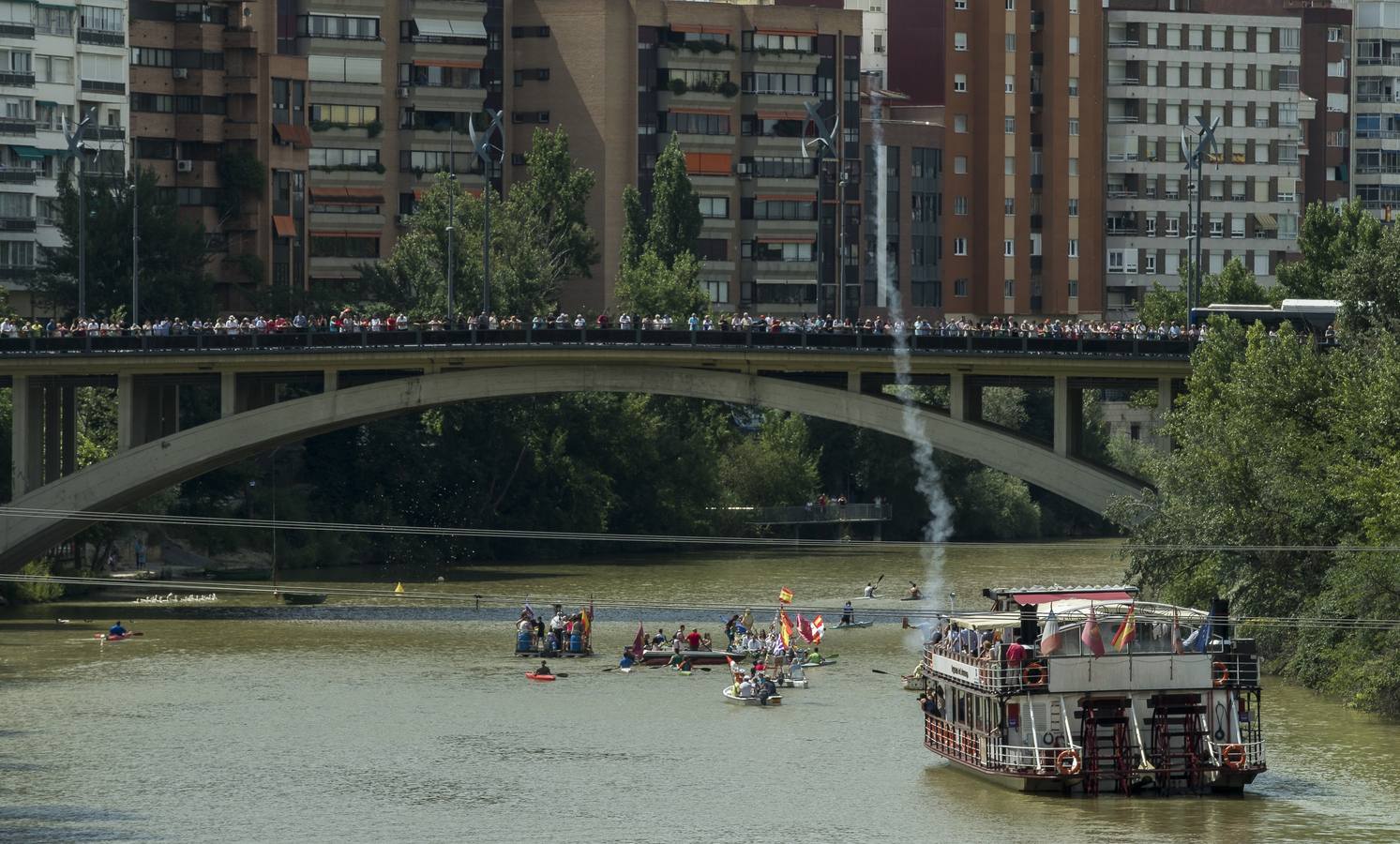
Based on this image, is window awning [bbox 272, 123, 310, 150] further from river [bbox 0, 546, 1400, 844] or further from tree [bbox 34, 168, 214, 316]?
river [bbox 0, 546, 1400, 844]

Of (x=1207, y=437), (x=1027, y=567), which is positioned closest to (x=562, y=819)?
(x=1207, y=437)

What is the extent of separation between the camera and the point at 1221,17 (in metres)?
196

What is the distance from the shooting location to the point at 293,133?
16062 cm

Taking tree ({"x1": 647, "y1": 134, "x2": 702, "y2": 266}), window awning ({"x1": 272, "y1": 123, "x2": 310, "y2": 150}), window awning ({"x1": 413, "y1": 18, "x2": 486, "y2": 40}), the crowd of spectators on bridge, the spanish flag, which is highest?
window awning ({"x1": 413, "y1": 18, "x2": 486, "y2": 40})

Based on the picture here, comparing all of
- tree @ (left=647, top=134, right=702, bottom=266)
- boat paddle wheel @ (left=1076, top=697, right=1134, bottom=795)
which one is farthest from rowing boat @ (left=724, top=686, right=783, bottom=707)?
tree @ (left=647, top=134, right=702, bottom=266)

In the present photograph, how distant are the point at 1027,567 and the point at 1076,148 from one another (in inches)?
2741

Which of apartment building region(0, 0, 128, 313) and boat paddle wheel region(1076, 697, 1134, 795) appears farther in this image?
apartment building region(0, 0, 128, 313)

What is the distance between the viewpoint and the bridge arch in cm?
10981

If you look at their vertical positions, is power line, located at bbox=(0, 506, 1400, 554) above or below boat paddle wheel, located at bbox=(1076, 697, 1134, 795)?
above

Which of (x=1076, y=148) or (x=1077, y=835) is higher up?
(x=1076, y=148)

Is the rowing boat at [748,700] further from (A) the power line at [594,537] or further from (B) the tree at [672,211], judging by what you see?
(B) the tree at [672,211]

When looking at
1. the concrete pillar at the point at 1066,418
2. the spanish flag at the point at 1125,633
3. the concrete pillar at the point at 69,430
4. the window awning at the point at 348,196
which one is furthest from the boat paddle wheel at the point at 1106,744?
the window awning at the point at 348,196

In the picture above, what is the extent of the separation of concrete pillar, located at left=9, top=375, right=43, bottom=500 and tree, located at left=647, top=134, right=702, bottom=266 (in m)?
60.7

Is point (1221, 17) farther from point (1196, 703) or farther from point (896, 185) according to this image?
point (1196, 703)
